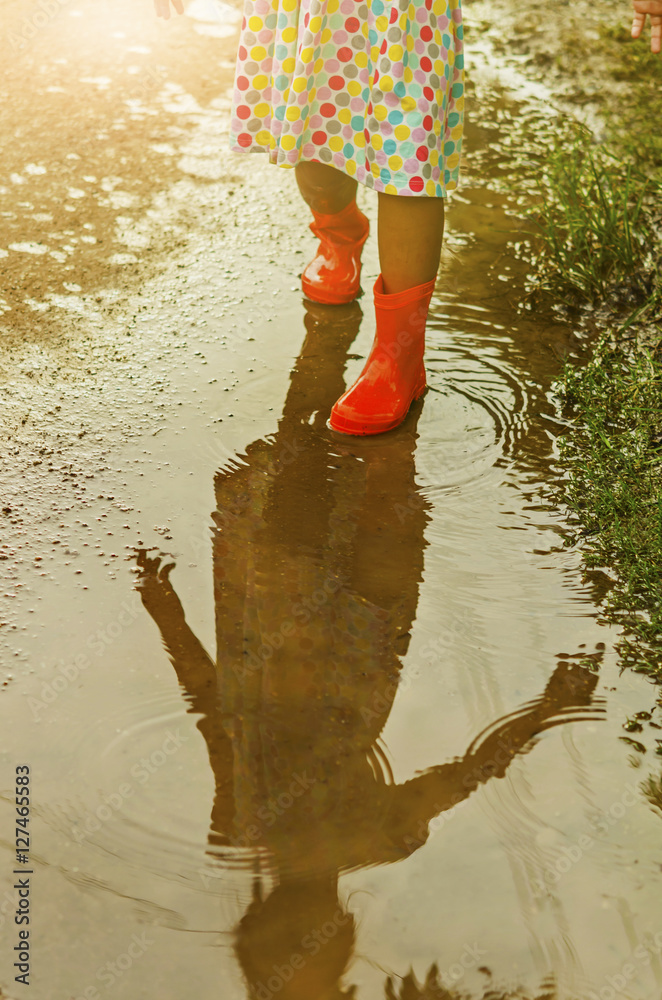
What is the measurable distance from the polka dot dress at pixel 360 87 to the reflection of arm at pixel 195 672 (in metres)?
0.89

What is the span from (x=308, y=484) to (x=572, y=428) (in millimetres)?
613

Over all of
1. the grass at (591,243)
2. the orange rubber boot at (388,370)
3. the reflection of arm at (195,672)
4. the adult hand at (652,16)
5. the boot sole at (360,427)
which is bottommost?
the reflection of arm at (195,672)

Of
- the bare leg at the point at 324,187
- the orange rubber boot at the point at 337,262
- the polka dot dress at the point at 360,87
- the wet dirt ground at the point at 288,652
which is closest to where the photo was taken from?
the wet dirt ground at the point at 288,652

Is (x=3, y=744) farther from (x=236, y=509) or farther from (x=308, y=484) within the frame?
(x=308, y=484)

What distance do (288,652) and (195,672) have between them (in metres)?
0.16

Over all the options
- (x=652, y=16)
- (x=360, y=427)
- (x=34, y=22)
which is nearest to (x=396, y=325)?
(x=360, y=427)

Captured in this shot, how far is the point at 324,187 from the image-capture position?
213cm

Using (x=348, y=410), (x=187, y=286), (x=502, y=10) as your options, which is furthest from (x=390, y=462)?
(x=502, y=10)

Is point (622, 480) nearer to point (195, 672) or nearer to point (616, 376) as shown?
point (616, 376)

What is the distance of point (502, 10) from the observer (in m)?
3.91

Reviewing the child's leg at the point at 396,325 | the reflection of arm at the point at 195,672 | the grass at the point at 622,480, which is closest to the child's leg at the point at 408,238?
the child's leg at the point at 396,325

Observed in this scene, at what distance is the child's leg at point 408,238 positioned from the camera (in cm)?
183

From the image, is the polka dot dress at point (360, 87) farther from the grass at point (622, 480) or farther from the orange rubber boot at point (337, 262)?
the grass at point (622, 480)

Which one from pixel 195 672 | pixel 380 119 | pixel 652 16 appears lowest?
pixel 195 672
